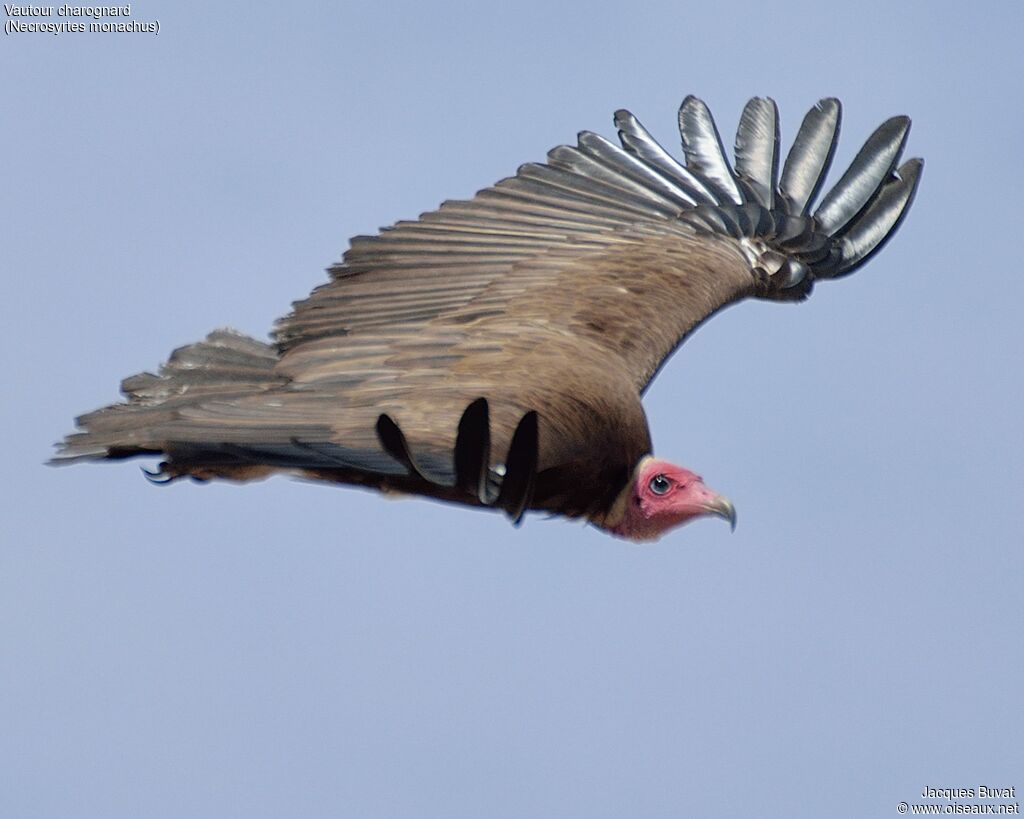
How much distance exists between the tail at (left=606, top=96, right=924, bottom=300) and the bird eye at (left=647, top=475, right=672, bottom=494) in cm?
210

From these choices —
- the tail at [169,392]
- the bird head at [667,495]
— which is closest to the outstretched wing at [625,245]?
the tail at [169,392]

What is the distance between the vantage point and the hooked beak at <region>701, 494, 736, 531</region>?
9523 millimetres

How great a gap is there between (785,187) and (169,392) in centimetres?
376

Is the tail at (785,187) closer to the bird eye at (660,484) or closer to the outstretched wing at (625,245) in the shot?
the outstretched wing at (625,245)

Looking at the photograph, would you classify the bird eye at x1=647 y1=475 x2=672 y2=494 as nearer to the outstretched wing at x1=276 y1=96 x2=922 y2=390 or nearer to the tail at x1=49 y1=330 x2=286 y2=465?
the outstretched wing at x1=276 y1=96 x2=922 y2=390

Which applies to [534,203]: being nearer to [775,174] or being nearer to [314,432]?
[775,174]

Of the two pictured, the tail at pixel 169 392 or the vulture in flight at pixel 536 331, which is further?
the tail at pixel 169 392

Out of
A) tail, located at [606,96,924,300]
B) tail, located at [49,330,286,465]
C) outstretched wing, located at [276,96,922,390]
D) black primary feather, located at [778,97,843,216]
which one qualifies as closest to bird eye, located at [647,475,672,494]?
outstretched wing, located at [276,96,922,390]

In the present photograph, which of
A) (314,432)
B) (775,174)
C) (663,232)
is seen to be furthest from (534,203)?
(314,432)

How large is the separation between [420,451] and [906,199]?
14.4 feet

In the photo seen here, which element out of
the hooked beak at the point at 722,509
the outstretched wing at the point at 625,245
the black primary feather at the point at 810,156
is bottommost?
the hooked beak at the point at 722,509

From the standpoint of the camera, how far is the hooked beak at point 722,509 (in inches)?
375

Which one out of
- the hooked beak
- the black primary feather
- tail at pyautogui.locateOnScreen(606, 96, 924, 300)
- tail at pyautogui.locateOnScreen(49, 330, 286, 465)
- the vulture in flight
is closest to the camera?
the vulture in flight

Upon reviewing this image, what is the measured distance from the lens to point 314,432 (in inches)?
326
